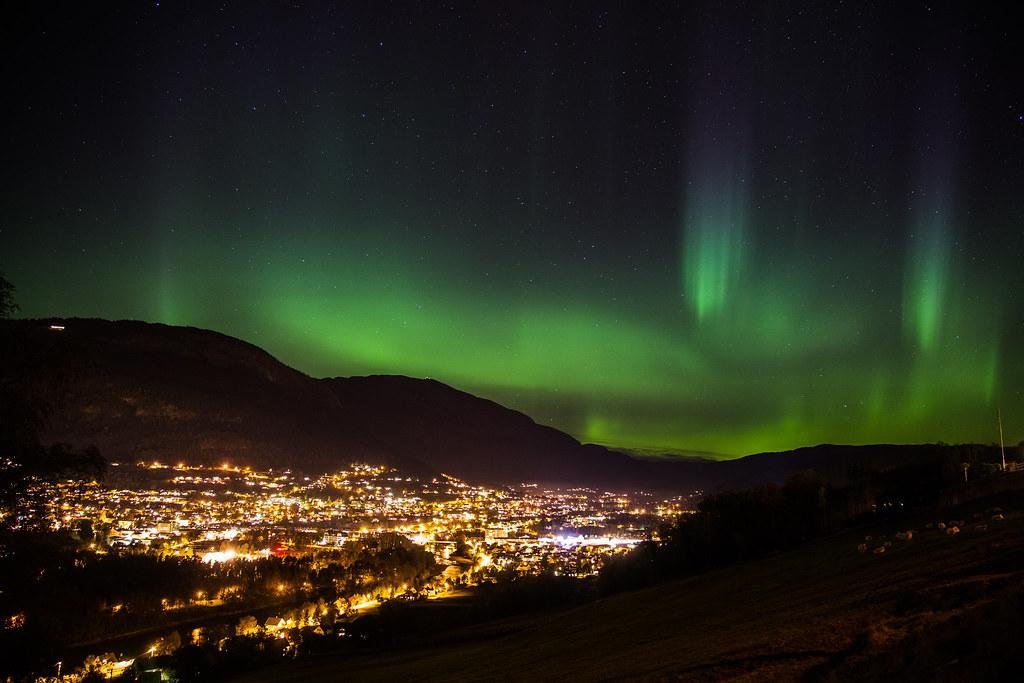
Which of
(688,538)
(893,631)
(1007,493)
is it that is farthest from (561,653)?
(688,538)

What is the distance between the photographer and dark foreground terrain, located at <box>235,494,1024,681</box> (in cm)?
1152

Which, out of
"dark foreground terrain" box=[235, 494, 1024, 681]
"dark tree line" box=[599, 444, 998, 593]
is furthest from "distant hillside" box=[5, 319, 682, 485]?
"dark foreground terrain" box=[235, 494, 1024, 681]

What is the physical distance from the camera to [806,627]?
54.2ft

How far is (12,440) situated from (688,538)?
60.9 meters

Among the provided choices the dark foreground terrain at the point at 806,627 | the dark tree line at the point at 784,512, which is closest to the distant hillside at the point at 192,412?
the dark tree line at the point at 784,512

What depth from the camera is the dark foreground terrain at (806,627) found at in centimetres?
1152

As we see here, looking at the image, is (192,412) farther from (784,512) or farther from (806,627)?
(806,627)

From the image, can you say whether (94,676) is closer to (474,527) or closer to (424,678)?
(424,678)

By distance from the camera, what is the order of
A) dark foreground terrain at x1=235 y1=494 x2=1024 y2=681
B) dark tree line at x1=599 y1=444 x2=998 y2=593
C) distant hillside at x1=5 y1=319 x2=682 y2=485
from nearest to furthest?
dark foreground terrain at x1=235 y1=494 x2=1024 y2=681 → dark tree line at x1=599 y1=444 x2=998 y2=593 → distant hillside at x1=5 y1=319 x2=682 y2=485

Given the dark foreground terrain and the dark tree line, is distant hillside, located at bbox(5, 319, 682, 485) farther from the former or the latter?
the dark foreground terrain

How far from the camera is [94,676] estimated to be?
138 ft

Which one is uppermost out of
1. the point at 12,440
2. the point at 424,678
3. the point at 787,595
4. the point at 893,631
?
the point at 12,440

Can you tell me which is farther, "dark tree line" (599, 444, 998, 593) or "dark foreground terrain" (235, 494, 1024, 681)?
"dark tree line" (599, 444, 998, 593)

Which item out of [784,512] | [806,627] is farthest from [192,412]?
[806,627]
